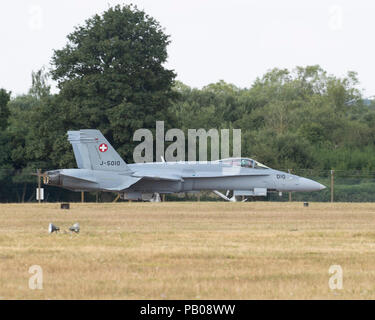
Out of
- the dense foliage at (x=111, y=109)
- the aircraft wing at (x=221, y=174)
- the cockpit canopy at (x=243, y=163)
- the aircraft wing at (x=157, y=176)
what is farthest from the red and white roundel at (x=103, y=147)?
the dense foliage at (x=111, y=109)

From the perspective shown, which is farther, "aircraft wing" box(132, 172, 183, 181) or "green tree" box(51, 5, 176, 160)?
"green tree" box(51, 5, 176, 160)

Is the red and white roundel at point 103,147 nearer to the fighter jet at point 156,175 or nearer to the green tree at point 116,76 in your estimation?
the fighter jet at point 156,175

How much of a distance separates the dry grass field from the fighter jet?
12715 millimetres

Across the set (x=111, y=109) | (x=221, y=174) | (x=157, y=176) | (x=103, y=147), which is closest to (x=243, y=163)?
(x=221, y=174)

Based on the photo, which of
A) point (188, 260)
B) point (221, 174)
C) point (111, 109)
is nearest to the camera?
point (188, 260)

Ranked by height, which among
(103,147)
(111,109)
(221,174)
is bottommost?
(221,174)

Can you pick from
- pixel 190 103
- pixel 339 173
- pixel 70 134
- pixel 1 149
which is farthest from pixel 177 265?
pixel 190 103

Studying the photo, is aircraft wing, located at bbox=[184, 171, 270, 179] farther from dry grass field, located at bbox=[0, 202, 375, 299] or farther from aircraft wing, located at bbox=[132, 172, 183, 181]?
dry grass field, located at bbox=[0, 202, 375, 299]

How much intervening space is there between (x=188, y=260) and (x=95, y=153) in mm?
21394

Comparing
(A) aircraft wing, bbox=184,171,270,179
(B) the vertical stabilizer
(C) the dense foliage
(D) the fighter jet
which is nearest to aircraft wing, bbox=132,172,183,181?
(D) the fighter jet

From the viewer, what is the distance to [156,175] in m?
32.9

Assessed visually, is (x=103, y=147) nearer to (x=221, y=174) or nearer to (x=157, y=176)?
(x=157, y=176)

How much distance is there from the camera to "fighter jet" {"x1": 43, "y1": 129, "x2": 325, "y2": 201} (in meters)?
32.7
